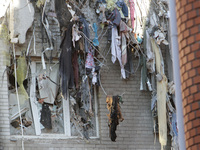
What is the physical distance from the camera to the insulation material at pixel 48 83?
15852 mm

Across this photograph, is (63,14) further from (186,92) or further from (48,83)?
(186,92)

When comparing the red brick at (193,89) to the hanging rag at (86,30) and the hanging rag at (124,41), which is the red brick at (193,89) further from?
the hanging rag at (124,41)

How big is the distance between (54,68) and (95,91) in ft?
3.64

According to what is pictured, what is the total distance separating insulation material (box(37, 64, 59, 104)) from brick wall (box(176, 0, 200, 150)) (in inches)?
259

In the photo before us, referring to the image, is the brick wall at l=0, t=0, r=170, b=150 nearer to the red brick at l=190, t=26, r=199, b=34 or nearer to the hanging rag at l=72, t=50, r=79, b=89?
the hanging rag at l=72, t=50, r=79, b=89

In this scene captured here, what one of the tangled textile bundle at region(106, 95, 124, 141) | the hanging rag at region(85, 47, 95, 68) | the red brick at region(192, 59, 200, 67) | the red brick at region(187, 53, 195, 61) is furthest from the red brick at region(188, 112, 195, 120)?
the hanging rag at region(85, 47, 95, 68)

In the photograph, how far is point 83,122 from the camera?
1598 cm

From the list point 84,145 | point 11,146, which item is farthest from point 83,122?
point 11,146

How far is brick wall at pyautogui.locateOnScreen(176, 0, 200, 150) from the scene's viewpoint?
925 cm

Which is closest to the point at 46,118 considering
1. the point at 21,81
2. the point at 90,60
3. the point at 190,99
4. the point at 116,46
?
the point at 21,81

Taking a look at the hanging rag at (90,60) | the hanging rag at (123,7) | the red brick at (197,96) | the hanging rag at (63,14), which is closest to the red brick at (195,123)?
the red brick at (197,96)

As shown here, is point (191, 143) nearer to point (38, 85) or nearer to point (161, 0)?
point (38, 85)

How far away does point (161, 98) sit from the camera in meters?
16.1

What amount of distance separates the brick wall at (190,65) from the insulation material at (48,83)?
6.59 metres
